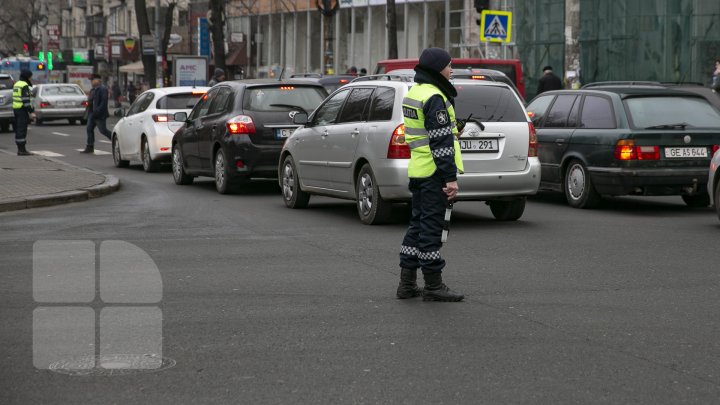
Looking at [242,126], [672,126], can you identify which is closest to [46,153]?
[242,126]

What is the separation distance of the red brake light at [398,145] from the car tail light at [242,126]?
5.00 metres

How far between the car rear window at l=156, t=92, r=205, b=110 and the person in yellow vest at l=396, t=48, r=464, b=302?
1503 centimetres

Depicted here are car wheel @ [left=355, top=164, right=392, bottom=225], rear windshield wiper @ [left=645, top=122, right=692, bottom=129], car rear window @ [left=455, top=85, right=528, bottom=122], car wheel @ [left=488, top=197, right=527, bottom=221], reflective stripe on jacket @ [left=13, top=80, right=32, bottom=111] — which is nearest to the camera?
car wheel @ [left=355, top=164, right=392, bottom=225]

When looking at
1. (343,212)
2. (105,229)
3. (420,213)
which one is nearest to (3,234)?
(105,229)

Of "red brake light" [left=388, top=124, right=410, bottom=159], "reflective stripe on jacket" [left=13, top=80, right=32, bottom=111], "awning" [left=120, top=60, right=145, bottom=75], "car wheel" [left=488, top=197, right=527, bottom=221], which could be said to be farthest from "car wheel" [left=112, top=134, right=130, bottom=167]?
"awning" [left=120, top=60, right=145, bottom=75]

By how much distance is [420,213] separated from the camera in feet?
28.6

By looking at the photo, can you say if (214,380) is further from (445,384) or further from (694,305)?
(694,305)

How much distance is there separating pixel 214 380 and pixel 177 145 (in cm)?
1457

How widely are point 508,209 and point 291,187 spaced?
121 inches

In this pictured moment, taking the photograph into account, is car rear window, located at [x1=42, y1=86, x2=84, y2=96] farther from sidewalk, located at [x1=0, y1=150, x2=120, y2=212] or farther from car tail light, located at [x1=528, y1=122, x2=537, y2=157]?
car tail light, located at [x1=528, y1=122, x2=537, y2=157]

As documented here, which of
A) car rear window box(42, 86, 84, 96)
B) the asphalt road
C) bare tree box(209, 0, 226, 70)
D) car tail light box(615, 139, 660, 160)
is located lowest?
the asphalt road

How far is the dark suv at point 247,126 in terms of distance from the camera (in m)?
17.8

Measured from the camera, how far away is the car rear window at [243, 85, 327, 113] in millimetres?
18062

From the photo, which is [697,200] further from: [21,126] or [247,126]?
[21,126]
